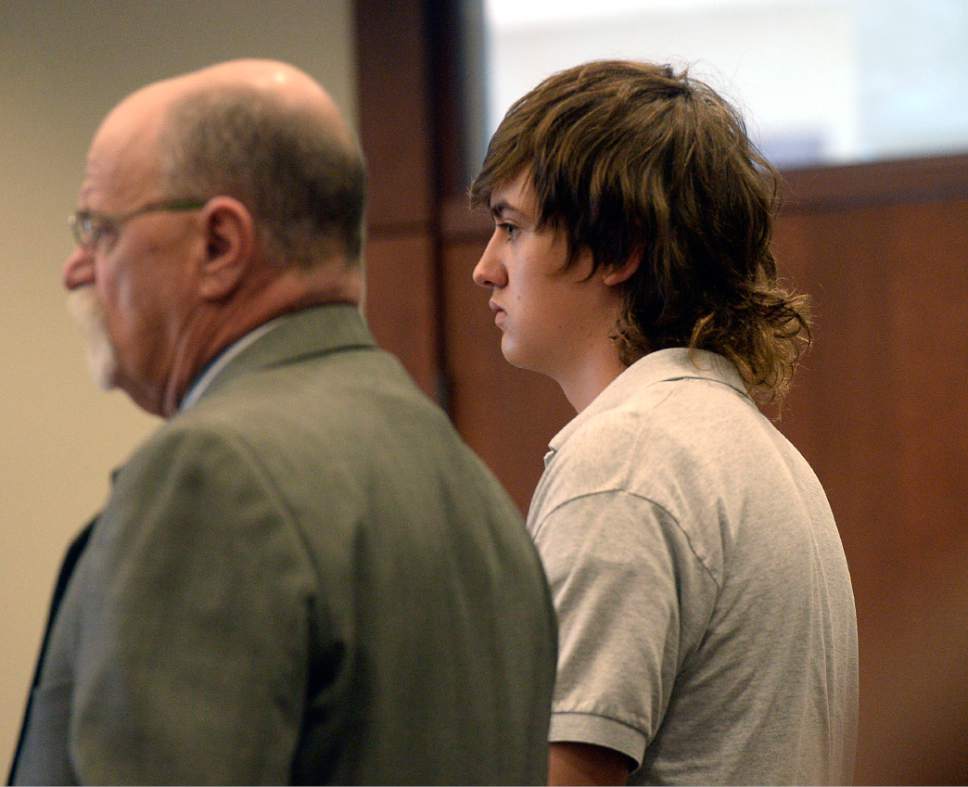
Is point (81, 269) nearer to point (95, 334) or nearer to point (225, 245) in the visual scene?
point (95, 334)

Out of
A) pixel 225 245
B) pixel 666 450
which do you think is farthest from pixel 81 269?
pixel 666 450

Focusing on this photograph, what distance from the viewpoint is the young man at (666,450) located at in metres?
1.16

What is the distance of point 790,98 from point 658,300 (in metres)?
1.55

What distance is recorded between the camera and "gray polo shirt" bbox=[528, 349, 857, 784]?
1.16 metres

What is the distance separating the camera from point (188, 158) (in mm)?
936

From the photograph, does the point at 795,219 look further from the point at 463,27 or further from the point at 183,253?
the point at 183,253

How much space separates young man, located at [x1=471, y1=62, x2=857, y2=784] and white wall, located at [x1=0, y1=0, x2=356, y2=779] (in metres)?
1.68

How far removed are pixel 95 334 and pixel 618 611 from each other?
0.49m

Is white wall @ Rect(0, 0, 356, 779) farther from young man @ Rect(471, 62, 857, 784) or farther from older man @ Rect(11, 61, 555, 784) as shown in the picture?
older man @ Rect(11, 61, 555, 784)

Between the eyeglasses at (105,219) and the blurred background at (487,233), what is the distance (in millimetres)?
1936

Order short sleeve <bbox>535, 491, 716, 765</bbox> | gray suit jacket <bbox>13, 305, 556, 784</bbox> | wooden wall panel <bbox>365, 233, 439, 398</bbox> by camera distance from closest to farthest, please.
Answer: gray suit jacket <bbox>13, 305, 556, 784</bbox> → short sleeve <bbox>535, 491, 716, 765</bbox> → wooden wall panel <bbox>365, 233, 439, 398</bbox>

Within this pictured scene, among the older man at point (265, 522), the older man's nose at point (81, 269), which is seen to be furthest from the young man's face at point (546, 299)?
the older man's nose at point (81, 269)

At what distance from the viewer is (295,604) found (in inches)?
31.4

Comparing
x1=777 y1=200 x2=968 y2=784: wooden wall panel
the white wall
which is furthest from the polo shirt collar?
the white wall
